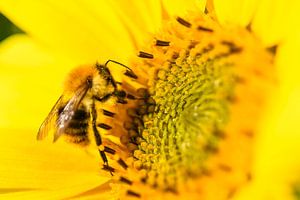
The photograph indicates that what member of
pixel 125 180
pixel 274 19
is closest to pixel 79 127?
pixel 125 180

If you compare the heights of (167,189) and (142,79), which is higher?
(142,79)

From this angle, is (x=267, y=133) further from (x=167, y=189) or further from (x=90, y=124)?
(x=90, y=124)

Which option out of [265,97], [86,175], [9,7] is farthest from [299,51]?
[9,7]

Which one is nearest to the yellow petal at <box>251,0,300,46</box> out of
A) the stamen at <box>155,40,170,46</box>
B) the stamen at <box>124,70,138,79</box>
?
the stamen at <box>155,40,170,46</box>

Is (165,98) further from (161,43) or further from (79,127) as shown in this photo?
(79,127)

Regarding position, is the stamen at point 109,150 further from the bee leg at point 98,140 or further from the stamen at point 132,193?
the stamen at point 132,193

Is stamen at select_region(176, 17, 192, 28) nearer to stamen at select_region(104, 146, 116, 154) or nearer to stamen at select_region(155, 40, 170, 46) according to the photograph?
stamen at select_region(155, 40, 170, 46)
